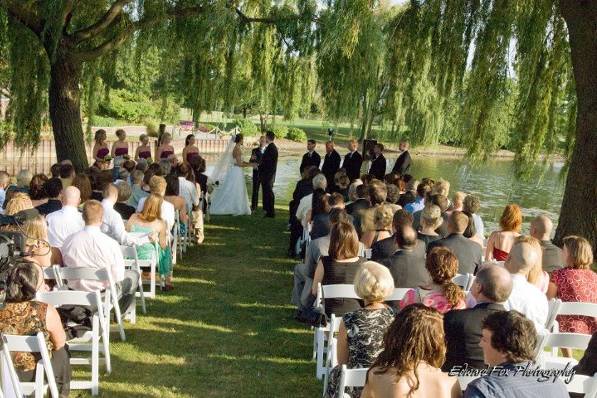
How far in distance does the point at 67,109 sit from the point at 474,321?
10.0 m

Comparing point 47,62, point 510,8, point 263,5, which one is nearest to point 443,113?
point 510,8

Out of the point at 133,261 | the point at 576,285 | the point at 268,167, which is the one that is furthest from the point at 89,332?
the point at 268,167

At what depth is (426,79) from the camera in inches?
435

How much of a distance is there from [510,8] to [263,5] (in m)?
4.48

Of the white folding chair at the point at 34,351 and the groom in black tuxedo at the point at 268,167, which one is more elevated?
the groom in black tuxedo at the point at 268,167

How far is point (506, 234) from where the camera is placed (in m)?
6.90

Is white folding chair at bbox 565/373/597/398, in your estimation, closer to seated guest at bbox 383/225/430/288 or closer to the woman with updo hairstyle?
seated guest at bbox 383/225/430/288

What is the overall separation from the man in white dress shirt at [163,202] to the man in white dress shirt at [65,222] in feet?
3.58

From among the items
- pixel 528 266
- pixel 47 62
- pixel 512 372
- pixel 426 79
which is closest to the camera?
pixel 512 372

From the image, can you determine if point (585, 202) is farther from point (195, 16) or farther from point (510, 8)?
point (195, 16)

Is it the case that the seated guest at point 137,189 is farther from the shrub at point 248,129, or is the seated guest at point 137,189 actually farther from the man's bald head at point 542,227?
the shrub at point 248,129

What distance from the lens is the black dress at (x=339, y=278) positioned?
5652 mm

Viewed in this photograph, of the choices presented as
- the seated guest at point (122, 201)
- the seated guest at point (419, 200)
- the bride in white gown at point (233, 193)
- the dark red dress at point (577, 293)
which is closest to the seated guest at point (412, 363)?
the dark red dress at point (577, 293)

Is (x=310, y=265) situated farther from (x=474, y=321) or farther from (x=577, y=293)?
(x=474, y=321)
